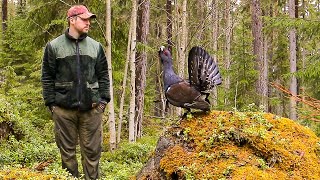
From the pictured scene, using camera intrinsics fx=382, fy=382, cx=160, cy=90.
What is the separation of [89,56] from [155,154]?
164 cm

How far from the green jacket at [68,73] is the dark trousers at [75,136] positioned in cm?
16

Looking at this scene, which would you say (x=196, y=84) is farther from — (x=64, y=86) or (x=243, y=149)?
(x=64, y=86)

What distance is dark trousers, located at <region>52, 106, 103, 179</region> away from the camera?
16.9ft

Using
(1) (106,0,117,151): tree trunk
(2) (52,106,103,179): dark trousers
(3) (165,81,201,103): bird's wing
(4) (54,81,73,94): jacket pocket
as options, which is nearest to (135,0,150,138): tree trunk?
(1) (106,0,117,151): tree trunk

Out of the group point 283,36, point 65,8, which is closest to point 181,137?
point 65,8

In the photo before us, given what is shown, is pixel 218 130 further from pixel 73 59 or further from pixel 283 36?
pixel 283 36

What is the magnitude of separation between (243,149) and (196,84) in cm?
105

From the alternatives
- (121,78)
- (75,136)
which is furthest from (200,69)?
(121,78)

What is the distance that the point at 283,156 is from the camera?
3967 millimetres

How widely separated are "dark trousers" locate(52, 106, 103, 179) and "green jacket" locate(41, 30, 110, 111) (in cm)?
16

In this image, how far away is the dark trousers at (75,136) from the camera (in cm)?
516

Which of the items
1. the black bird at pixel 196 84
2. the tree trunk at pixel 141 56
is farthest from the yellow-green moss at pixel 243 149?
→ the tree trunk at pixel 141 56

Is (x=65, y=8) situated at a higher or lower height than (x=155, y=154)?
higher

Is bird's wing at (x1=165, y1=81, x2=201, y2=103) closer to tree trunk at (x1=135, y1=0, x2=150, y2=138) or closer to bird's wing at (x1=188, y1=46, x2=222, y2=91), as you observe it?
bird's wing at (x1=188, y1=46, x2=222, y2=91)
